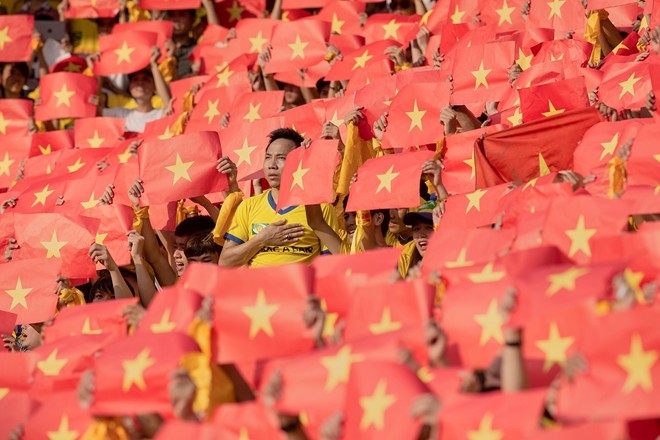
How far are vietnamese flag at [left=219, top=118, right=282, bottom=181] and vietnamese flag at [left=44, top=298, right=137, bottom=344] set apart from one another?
2162mm

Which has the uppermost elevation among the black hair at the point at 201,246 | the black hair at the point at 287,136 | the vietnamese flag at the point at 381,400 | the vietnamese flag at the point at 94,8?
the vietnamese flag at the point at 381,400

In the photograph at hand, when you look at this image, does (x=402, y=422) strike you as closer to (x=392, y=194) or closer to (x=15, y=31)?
(x=392, y=194)

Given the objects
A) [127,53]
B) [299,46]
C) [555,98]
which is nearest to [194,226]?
[555,98]

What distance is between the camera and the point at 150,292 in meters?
7.35

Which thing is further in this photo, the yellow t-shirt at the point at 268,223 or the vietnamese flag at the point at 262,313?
the yellow t-shirt at the point at 268,223

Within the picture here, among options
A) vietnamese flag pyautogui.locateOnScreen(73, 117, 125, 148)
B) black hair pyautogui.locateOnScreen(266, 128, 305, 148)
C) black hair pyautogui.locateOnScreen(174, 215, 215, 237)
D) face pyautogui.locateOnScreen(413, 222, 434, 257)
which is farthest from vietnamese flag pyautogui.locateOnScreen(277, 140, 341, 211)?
vietnamese flag pyautogui.locateOnScreen(73, 117, 125, 148)

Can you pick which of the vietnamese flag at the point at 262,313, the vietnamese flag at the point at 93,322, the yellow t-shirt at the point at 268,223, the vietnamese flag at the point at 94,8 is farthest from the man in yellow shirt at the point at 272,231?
the vietnamese flag at the point at 94,8

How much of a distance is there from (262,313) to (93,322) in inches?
40.0

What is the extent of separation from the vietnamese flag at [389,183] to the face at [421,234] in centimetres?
21

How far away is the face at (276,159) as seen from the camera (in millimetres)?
7297

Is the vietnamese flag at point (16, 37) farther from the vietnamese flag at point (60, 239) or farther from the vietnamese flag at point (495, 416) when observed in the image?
the vietnamese flag at point (495, 416)

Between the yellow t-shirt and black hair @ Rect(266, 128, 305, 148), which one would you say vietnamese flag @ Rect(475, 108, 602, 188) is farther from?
black hair @ Rect(266, 128, 305, 148)

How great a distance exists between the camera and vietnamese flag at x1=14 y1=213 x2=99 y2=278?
7.52 m

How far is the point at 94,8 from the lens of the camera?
37.8ft
